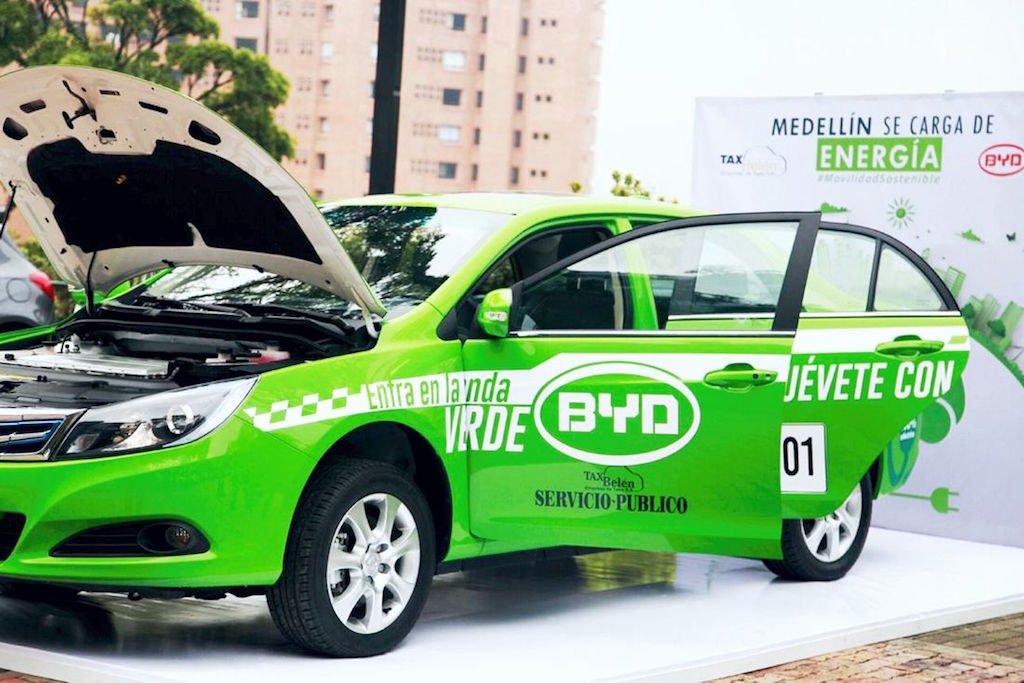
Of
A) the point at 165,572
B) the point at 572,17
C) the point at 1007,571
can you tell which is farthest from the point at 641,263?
the point at 572,17

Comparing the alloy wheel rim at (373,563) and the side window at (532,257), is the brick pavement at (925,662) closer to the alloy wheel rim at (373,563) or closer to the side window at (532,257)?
the alloy wheel rim at (373,563)

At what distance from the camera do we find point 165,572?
5496 mm

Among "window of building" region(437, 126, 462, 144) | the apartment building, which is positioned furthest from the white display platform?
"window of building" region(437, 126, 462, 144)

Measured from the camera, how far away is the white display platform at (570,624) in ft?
18.9

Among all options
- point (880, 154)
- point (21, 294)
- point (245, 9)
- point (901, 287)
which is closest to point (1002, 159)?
point (880, 154)

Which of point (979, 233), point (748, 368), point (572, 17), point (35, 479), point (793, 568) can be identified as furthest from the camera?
point (572, 17)

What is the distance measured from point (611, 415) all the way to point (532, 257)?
2.56 feet

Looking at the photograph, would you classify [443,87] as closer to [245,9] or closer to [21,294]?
[245,9]

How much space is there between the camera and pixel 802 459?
6824mm

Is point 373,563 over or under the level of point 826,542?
over

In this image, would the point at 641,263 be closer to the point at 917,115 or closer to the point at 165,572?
the point at 165,572

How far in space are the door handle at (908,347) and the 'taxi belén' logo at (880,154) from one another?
7.17 feet

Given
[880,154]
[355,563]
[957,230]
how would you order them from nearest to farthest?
[355,563] < [957,230] < [880,154]

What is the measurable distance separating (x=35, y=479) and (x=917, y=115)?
19.1 feet
